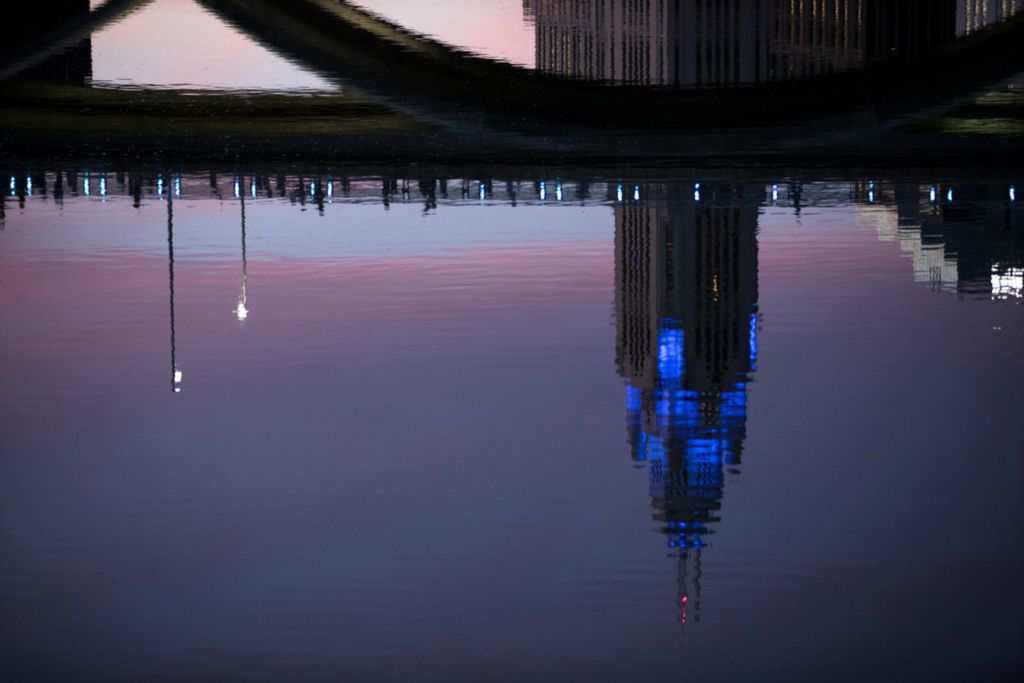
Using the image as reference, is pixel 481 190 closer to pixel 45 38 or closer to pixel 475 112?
pixel 475 112

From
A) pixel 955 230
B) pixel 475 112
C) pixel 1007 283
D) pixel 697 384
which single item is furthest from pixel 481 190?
pixel 475 112

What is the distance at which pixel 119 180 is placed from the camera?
155 feet

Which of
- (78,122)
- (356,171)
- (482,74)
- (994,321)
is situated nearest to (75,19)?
(482,74)

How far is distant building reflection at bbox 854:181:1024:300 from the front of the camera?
1216 inches

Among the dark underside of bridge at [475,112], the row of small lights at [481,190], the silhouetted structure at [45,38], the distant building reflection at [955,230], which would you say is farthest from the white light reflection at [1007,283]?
the silhouetted structure at [45,38]

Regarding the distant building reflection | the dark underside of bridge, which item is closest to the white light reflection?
the distant building reflection

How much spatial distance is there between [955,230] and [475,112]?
3602 centimetres

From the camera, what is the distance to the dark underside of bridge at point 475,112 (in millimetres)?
58562

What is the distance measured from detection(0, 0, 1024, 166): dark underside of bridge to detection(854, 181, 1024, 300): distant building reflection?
299 inches

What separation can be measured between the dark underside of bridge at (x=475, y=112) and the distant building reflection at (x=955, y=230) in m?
7.59

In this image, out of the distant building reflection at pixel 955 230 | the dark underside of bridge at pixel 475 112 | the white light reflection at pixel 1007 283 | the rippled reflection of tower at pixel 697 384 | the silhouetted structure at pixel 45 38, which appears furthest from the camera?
the silhouetted structure at pixel 45 38

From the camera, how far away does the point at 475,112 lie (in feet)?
231

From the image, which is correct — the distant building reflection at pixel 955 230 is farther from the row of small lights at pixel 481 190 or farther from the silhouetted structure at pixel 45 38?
the silhouetted structure at pixel 45 38

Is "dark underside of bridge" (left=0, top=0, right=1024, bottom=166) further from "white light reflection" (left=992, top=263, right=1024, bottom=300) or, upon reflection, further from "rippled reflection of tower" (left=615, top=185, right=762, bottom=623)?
"white light reflection" (left=992, top=263, right=1024, bottom=300)
